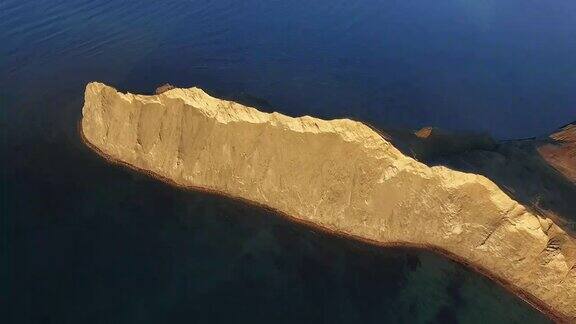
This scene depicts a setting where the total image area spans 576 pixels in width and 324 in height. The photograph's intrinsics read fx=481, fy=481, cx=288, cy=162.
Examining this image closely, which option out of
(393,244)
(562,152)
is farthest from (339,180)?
(562,152)

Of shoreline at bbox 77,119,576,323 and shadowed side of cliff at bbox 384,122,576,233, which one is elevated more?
shadowed side of cliff at bbox 384,122,576,233

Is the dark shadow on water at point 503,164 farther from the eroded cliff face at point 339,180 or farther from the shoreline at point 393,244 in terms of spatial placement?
the shoreline at point 393,244

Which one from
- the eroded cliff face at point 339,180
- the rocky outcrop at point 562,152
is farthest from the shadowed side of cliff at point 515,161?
the eroded cliff face at point 339,180

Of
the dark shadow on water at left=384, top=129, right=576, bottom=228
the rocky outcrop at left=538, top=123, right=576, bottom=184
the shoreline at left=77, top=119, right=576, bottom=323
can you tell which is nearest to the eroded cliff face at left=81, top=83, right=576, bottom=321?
the shoreline at left=77, top=119, right=576, bottom=323

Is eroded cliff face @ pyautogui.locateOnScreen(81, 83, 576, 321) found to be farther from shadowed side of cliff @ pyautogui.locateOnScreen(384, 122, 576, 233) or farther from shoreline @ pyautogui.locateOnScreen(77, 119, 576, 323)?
shadowed side of cliff @ pyautogui.locateOnScreen(384, 122, 576, 233)

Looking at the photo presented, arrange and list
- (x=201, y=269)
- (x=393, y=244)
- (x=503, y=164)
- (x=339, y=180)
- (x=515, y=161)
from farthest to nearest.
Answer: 1. (x=515, y=161)
2. (x=503, y=164)
3. (x=339, y=180)
4. (x=393, y=244)
5. (x=201, y=269)

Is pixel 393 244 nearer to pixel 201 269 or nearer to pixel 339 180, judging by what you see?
pixel 339 180

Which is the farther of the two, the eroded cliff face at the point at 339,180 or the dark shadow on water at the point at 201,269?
the eroded cliff face at the point at 339,180

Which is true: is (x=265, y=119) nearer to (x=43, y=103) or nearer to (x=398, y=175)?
(x=398, y=175)
